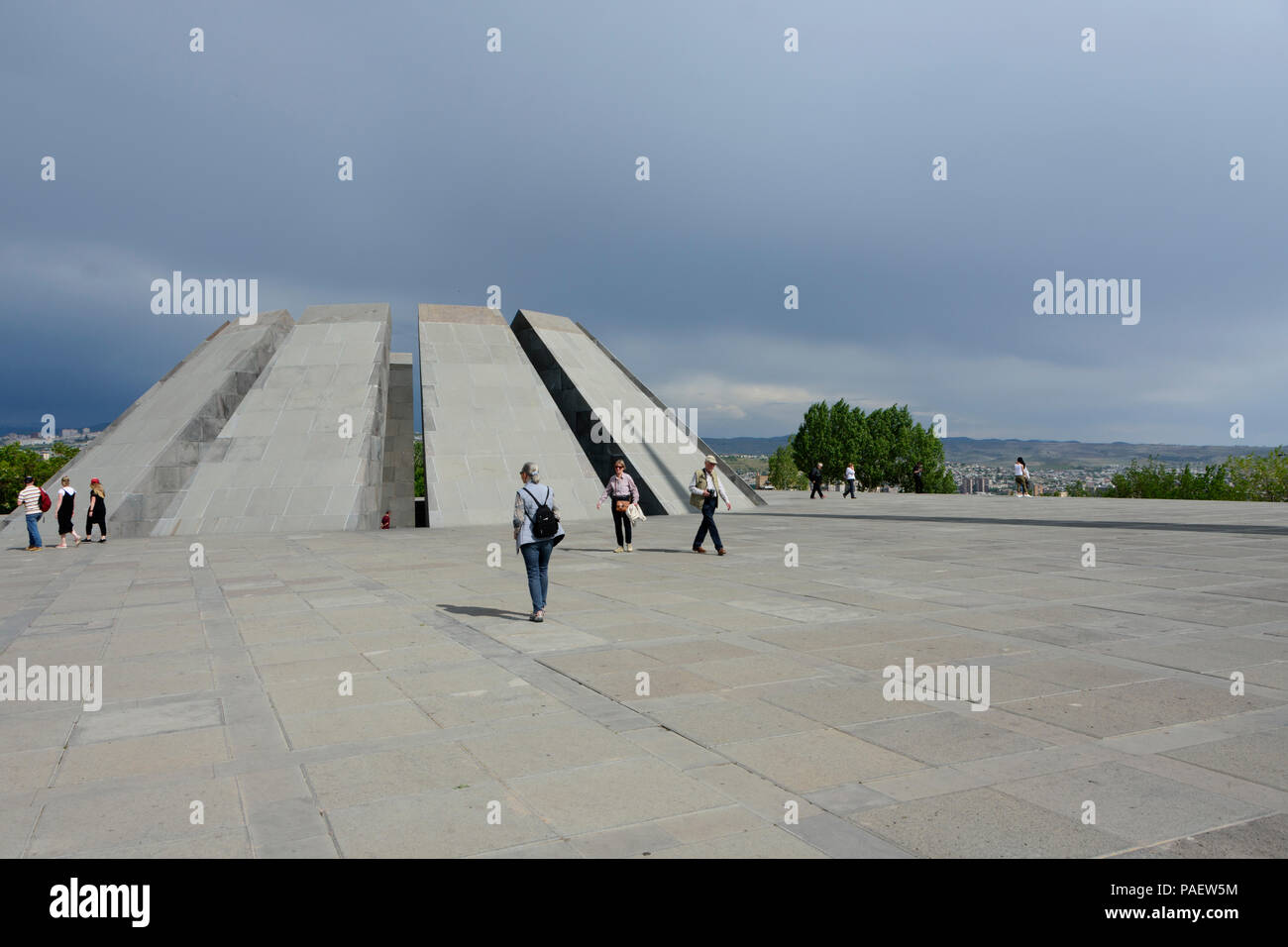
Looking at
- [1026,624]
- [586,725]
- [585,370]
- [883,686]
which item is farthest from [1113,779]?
[585,370]

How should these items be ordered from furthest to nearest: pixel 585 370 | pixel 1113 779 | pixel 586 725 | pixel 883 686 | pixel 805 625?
pixel 585 370
pixel 805 625
pixel 883 686
pixel 586 725
pixel 1113 779

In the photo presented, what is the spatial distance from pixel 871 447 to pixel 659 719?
8258 centimetres

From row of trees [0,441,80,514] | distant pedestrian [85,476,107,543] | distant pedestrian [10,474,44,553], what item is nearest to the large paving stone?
distant pedestrian [10,474,44,553]

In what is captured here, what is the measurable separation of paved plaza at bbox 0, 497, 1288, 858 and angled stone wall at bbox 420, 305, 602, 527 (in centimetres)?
1111

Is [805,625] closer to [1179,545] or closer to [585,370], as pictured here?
[1179,545]

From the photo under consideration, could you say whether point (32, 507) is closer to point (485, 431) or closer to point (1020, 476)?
point (485, 431)

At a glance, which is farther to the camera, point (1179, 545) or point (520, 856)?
point (1179, 545)

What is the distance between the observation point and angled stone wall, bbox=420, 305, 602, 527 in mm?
23938

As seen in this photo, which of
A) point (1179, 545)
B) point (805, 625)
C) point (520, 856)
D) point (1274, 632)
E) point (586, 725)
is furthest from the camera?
point (1179, 545)

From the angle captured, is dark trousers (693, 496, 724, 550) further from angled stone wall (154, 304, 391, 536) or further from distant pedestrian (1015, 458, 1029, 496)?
distant pedestrian (1015, 458, 1029, 496)

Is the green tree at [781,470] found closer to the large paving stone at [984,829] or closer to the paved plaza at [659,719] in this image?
the paved plaza at [659,719]

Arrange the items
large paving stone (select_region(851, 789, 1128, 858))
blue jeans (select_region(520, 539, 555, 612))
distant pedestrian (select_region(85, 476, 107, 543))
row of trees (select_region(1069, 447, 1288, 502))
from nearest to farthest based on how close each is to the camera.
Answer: large paving stone (select_region(851, 789, 1128, 858))
blue jeans (select_region(520, 539, 555, 612))
distant pedestrian (select_region(85, 476, 107, 543))
row of trees (select_region(1069, 447, 1288, 502))

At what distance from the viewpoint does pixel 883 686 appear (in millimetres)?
6559
